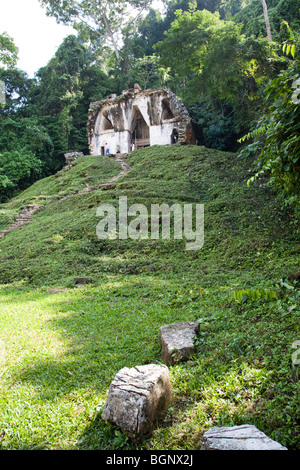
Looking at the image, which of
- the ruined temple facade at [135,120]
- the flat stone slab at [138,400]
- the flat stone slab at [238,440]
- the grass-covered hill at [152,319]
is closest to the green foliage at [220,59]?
the ruined temple facade at [135,120]

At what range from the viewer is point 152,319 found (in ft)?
15.4

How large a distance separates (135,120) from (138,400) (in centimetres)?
2839

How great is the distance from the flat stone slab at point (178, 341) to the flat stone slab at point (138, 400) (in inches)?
26.4

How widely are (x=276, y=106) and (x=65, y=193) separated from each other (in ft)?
48.6

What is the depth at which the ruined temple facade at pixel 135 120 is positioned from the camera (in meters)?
24.5

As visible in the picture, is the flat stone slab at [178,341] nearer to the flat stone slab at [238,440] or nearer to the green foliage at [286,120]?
the flat stone slab at [238,440]

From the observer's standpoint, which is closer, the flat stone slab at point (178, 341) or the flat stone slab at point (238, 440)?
the flat stone slab at point (238, 440)

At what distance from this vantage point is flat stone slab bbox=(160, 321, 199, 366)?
3.35m

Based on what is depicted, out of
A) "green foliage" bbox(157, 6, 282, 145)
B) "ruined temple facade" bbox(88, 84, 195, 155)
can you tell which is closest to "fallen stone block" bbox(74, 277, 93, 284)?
"green foliage" bbox(157, 6, 282, 145)

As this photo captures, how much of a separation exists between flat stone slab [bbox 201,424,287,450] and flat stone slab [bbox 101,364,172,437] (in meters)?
0.50

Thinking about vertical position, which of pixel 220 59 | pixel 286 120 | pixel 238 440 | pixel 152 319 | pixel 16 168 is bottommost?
pixel 152 319

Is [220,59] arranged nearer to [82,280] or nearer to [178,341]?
[82,280]

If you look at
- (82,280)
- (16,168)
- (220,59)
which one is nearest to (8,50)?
(16,168)

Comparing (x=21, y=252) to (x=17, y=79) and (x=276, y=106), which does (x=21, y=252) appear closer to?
(x=276, y=106)
